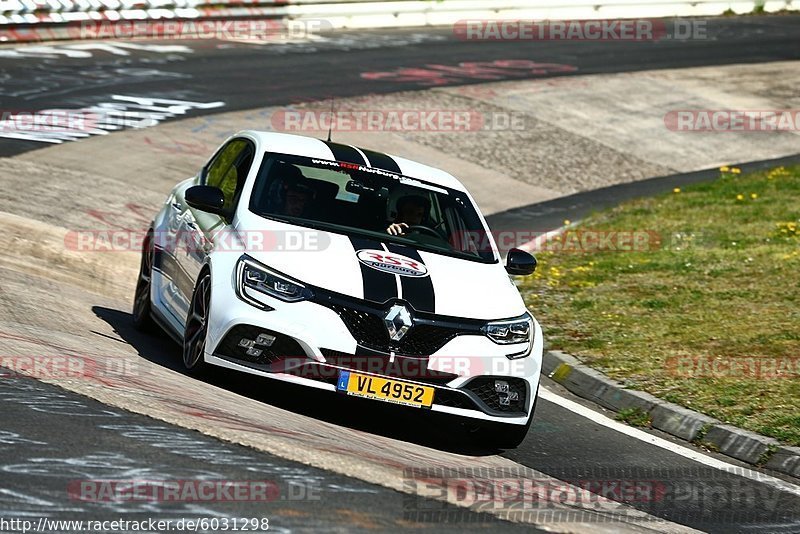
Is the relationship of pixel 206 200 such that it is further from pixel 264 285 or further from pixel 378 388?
pixel 378 388

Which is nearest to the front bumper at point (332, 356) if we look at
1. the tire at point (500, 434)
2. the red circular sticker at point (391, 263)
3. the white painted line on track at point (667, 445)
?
the tire at point (500, 434)

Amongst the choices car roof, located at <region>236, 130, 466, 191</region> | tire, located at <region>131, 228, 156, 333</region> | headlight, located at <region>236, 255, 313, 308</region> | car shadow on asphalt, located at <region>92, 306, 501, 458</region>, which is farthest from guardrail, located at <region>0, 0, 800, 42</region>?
headlight, located at <region>236, 255, 313, 308</region>

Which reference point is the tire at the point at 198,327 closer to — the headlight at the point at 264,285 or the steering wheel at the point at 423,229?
the headlight at the point at 264,285

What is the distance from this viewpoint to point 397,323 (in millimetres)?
7652

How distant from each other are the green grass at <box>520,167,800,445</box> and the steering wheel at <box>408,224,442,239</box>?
210 centimetres

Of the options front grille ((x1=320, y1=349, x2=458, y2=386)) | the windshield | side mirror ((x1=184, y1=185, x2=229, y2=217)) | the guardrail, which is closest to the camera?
front grille ((x1=320, y1=349, x2=458, y2=386))

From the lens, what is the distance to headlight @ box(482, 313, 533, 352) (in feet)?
26.1

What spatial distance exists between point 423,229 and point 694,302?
177 inches

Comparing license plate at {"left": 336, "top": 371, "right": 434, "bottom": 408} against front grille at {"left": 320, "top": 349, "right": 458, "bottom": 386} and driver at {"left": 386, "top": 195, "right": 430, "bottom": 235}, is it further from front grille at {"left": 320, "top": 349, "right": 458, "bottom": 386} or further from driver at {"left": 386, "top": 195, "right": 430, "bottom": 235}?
driver at {"left": 386, "top": 195, "right": 430, "bottom": 235}

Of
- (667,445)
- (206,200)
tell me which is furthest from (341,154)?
(667,445)

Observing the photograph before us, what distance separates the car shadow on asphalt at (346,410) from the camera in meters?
7.83

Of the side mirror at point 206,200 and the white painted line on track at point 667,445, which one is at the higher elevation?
the side mirror at point 206,200

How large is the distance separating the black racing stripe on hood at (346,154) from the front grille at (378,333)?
204 cm

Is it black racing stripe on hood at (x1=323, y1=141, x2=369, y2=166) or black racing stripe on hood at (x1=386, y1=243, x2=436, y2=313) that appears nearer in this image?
black racing stripe on hood at (x1=386, y1=243, x2=436, y2=313)
